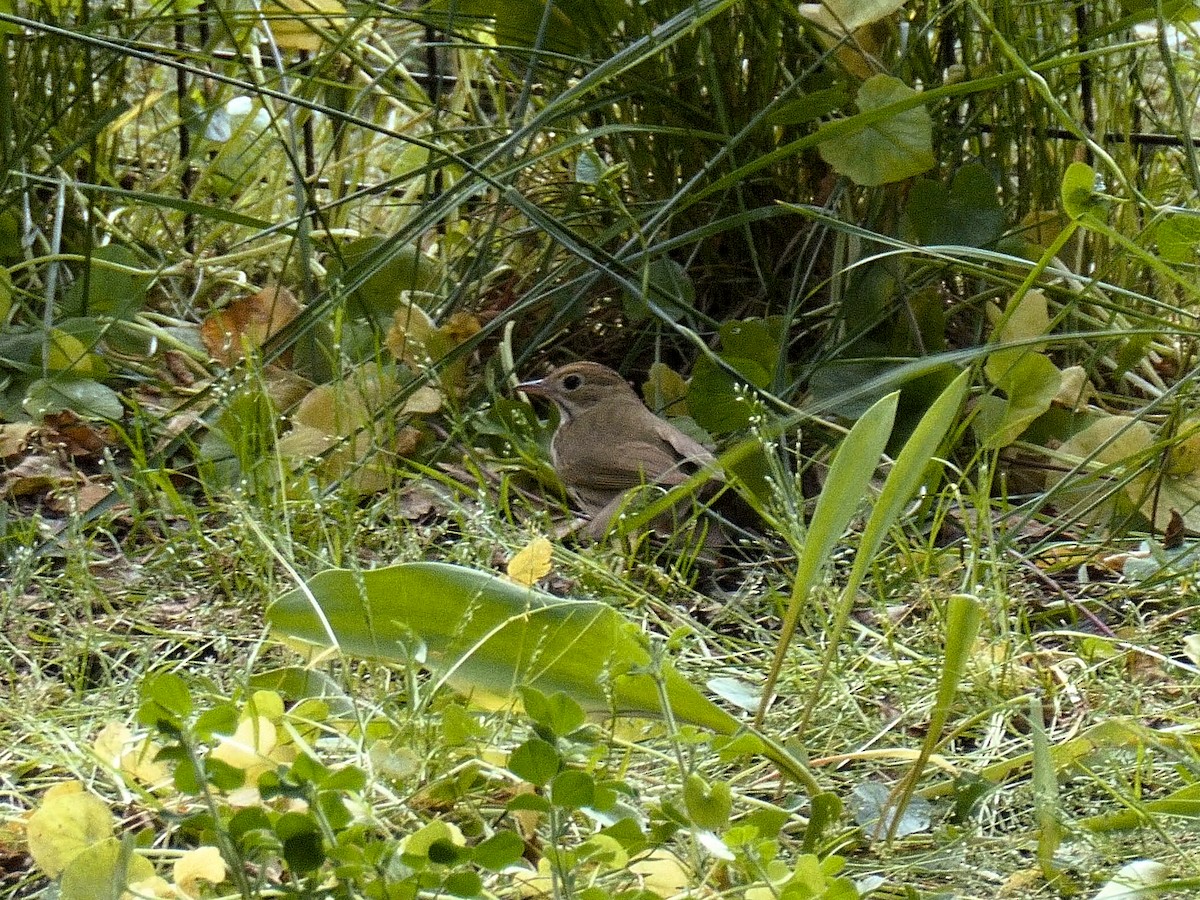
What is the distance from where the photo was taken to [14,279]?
3.10 metres

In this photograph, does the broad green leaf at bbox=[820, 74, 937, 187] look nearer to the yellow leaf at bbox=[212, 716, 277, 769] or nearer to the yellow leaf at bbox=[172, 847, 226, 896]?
A: the yellow leaf at bbox=[212, 716, 277, 769]

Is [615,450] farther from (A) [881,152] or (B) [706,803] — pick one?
(B) [706,803]

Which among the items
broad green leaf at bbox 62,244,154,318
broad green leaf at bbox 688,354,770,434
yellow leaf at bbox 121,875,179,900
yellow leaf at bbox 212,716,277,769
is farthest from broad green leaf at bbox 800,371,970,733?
broad green leaf at bbox 62,244,154,318

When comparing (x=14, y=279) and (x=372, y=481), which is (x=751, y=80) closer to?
(x=372, y=481)

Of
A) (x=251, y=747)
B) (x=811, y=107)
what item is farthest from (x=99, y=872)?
(x=811, y=107)

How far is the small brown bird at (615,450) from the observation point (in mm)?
2604

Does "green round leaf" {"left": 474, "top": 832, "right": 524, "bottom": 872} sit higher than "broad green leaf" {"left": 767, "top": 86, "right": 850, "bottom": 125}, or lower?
lower

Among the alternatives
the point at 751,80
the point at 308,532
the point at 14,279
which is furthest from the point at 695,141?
the point at 14,279

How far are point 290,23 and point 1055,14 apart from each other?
1.69 metres

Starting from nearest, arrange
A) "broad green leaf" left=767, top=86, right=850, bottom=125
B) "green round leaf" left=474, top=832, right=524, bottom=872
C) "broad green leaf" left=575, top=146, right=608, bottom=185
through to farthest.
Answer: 1. "green round leaf" left=474, top=832, right=524, bottom=872
2. "broad green leaf" left=767, top=86, right=850, bottom=125
3. "broad green leaf" left=575, top=146, right=608, bottom=185

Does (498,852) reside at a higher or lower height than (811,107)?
lower

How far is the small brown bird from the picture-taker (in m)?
2.60

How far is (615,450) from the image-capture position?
261cm

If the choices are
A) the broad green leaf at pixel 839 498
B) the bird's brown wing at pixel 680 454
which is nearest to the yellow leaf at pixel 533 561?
the broad green leaf at pixel 839 498
